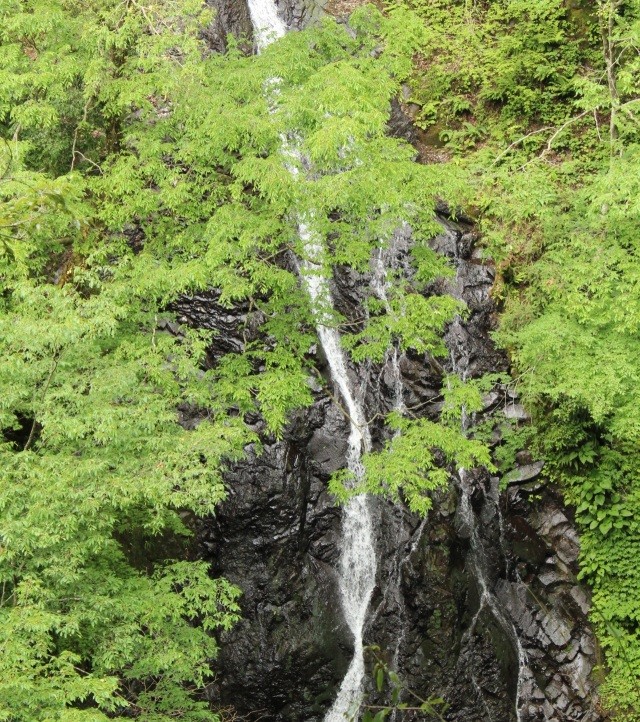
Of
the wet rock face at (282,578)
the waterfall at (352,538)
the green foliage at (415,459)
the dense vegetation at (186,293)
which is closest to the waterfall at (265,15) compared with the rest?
the dense vegetation at (186,293)

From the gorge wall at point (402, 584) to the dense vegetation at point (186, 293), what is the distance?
17.8 inches

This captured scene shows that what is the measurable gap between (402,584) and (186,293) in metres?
5.11

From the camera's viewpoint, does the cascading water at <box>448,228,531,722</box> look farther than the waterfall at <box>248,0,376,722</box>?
Yes

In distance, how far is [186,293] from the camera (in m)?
9.91

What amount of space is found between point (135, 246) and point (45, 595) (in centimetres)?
551

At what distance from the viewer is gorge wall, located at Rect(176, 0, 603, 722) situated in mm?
10602

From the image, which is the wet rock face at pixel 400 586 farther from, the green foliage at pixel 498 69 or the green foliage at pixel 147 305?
the green foliage at pixel 498 69

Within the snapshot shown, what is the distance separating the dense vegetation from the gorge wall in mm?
452

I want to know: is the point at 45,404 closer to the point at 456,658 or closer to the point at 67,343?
the point at 67,343

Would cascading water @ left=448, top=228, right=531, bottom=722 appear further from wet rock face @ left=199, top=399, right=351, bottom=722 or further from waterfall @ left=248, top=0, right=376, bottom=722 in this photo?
wet rock face @ left=199, top=399, right=351, bottom=722

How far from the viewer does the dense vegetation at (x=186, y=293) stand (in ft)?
23.8

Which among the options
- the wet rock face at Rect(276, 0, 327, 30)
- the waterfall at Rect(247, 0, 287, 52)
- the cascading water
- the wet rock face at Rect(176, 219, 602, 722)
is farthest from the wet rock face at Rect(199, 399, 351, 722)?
the wet rock face at Rect(276, 0, 327, 30)

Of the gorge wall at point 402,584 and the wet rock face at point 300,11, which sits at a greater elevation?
the wet rock face at point 300,11

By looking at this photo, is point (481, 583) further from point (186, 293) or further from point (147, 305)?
point (147, 305)
